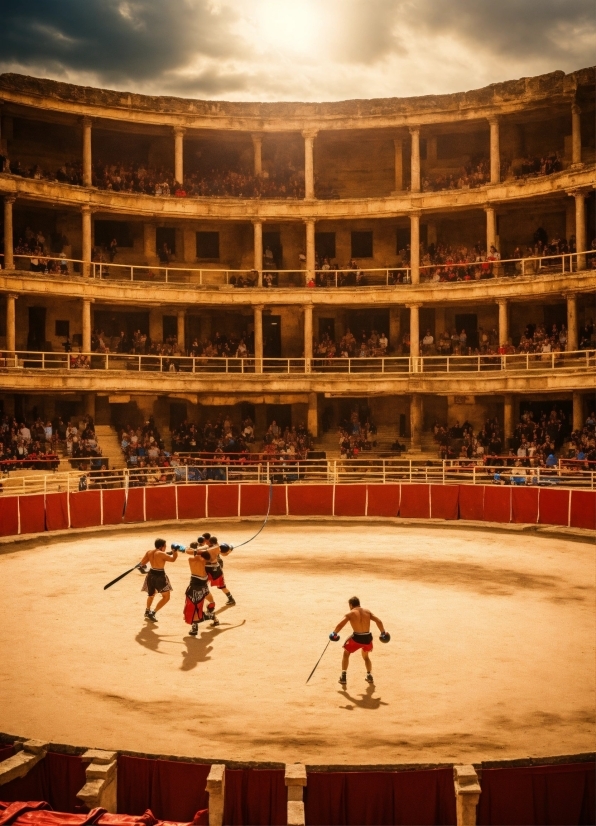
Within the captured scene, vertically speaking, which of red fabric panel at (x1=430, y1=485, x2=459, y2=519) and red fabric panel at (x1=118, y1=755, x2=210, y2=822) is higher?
red fabric panel at (x1=430, y1=485, x2=459, y2=519)

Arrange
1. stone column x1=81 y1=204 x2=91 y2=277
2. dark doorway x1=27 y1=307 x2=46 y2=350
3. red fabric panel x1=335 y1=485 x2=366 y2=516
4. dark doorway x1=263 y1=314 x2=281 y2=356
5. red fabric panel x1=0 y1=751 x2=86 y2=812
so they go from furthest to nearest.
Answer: dark doorway x1=263 y1=314 x2=281 y2=356
dark doorway x1=27 y1=307 x2=46 y2=350
stone column x1=81 y1=204 x2=91 y2=277
red fabric panel x1=335 y1=485 x2=366 y2=516
red fabric panel x1=0 y1=751 x2=86 y2=812

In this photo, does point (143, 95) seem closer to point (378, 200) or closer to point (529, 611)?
point (378, 200)

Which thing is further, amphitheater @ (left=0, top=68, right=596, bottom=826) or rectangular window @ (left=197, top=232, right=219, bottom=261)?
rectangular window @ (left=197, top=232, right=219, bottom=261)

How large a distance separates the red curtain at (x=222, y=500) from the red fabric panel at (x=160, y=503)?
4.43 ft

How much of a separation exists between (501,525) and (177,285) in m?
19.8

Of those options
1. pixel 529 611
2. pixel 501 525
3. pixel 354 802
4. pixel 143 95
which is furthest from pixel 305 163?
pixel 354 802

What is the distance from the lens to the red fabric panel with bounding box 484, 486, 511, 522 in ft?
110

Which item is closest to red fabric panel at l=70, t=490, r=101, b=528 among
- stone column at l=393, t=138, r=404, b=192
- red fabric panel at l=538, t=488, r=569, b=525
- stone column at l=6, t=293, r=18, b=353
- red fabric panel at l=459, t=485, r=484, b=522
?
stone column at l=6, t=293, r=18, b=353

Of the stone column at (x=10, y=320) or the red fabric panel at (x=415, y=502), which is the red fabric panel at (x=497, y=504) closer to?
the red fabric panel at (x=415, y=502)

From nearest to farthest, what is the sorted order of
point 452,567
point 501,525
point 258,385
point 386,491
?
point 452,567 → point 501,525 → point 386,491 → point 258,385

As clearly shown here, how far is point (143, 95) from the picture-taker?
4544 centimetres

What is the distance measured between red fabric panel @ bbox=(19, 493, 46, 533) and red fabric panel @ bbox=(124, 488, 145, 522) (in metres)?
3.21

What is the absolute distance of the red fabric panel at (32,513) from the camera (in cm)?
3080

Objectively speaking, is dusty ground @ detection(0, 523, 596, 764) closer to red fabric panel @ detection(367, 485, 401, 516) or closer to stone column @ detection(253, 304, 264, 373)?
red fabric panel @ detection(367, 485, 401, 516)
